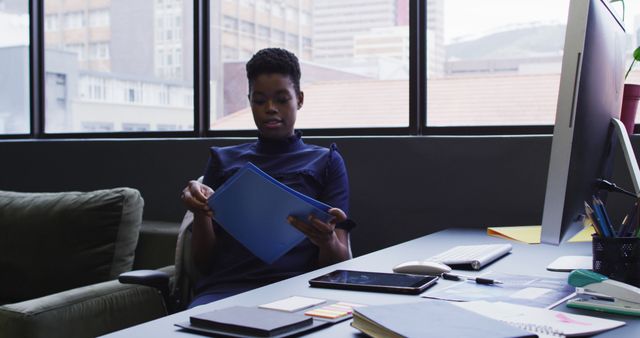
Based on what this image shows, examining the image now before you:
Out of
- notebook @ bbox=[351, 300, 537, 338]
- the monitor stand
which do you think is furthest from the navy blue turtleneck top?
notebook @ bbox=[351, 300, 537, 338]

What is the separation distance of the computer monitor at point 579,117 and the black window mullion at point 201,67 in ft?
6.93

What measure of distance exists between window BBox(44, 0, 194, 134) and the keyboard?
180 centimetres

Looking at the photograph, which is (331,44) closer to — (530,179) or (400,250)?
(530,179)

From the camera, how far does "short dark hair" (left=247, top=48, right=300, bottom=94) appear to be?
209cm

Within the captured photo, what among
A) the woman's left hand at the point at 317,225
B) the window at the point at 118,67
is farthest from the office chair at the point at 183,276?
the window at the point at 118,67

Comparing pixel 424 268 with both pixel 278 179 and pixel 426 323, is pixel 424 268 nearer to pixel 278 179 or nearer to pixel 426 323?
pixel 426 323

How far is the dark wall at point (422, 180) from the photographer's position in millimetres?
2381

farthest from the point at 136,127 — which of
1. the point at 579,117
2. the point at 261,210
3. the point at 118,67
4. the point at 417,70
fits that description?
the point at 579,117

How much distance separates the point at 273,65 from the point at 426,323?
1301mm

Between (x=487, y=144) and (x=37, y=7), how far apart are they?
2.52 meters

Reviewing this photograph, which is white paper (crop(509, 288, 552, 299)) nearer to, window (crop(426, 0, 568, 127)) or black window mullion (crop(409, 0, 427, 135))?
window (crop(426, 0, 568, 127))

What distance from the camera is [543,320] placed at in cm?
101

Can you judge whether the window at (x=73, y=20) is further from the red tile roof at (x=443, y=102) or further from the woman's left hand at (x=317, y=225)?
the woman's left hand at (x=317, y=225)

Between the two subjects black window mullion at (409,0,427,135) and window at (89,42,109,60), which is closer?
black window mullion at (409,0,427,135)
